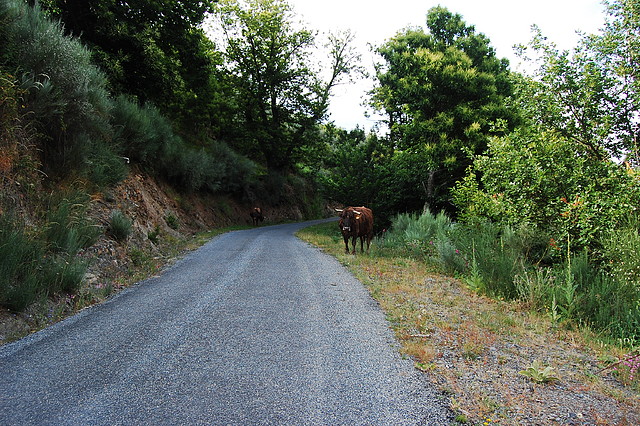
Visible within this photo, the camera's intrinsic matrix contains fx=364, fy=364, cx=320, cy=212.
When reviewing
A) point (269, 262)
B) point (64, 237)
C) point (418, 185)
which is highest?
point (418, 185)

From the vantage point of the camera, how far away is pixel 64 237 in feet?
20.9

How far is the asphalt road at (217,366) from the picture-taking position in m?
2.77

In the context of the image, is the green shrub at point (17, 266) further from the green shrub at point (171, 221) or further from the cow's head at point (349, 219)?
the green shrub at point (171, 221)

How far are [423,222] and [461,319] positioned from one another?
8489mm

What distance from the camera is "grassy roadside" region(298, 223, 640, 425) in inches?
110

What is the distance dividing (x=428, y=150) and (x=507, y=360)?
1424 centimetres

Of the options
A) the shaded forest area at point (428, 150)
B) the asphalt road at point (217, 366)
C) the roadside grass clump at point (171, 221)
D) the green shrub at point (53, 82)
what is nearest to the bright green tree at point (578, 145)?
the shaded forest area at point (428, 150)

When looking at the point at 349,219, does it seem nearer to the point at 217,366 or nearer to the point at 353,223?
the point at 353,223

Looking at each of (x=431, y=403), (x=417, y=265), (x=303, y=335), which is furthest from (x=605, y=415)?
(x=417, y=265)

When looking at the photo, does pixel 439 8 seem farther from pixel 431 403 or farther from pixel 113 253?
pixel 431 403

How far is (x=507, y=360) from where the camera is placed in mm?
3779

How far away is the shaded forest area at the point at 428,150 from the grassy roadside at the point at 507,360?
0.73m

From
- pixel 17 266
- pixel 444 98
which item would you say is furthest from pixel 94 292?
pixel 444 98

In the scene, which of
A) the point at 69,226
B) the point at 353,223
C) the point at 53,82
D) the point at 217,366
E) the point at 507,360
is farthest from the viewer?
the point at 353,223
